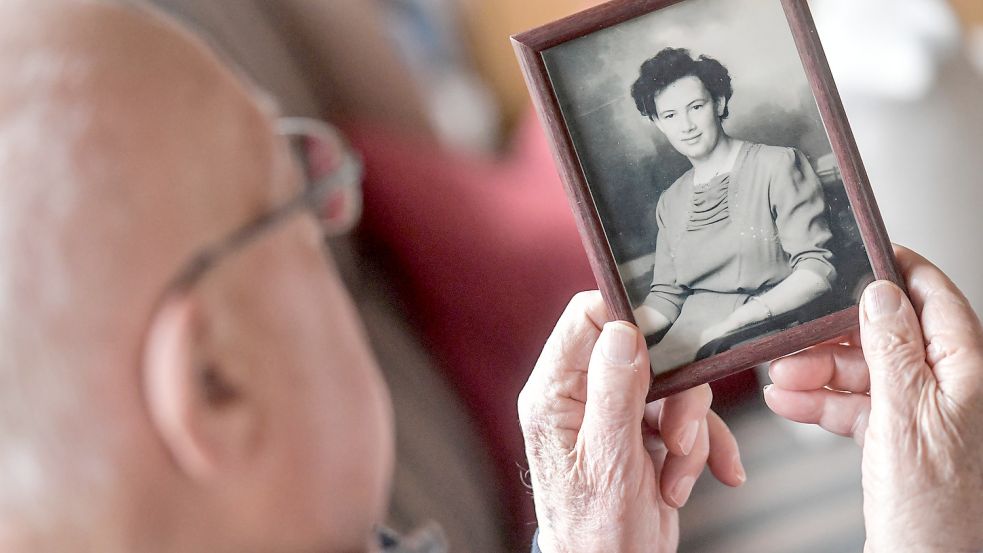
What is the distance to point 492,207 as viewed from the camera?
132 cm

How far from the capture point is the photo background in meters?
0.58

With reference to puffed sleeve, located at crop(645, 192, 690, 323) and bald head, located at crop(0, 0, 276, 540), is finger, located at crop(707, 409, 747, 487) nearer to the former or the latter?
puffed sleeve, located at crop(645, 192, 690, 323)

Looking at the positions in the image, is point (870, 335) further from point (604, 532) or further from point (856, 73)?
point (856, 73)

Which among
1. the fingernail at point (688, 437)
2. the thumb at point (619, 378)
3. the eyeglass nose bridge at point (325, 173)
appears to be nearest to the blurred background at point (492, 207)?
the eyeglass nose bridge at point (325, 173)

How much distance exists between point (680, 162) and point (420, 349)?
2.40 feet

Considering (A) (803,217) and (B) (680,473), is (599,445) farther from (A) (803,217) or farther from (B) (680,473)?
(A) (803,217)

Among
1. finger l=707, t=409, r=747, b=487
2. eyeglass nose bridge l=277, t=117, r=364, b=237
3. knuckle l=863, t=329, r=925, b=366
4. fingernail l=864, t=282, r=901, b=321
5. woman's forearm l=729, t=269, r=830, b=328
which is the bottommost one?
finger l=707, t=409, r=747, b=487

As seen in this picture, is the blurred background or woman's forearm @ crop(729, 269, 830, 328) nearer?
woman's forearm @ crop(729, 269, 830, 328)

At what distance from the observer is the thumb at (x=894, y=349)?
569mm

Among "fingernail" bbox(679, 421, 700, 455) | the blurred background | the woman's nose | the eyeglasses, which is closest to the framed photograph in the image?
the woman's nose

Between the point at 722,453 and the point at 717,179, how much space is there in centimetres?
31

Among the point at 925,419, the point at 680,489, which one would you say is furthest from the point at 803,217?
the point at 680,489

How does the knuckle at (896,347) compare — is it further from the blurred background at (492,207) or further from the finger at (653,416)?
the blurred background at (492,207)

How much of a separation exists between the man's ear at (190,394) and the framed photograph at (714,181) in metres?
0.29
